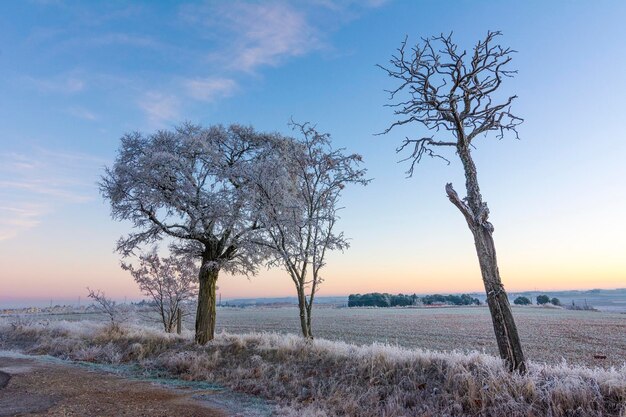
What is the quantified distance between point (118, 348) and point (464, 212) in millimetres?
16329

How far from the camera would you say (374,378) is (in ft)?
36.4

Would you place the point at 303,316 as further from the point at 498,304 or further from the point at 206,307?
the point at 498,304

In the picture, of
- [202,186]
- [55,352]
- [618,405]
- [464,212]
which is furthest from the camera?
[55,352]

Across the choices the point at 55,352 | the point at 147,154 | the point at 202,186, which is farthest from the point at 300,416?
the point at 55,352

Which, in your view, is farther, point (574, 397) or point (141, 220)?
point (141, 220)

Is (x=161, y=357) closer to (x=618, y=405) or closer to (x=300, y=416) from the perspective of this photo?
(x=300, y=416)

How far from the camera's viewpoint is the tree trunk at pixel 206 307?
1830 centimetres

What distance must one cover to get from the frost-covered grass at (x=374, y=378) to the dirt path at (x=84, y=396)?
6.67 ft

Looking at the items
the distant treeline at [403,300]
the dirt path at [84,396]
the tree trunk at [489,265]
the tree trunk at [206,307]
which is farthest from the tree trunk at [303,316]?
the distant treeline at [403,300]

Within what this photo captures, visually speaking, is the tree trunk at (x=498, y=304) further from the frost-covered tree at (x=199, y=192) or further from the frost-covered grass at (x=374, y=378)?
the frost-covered tree at (x=199, y=192)

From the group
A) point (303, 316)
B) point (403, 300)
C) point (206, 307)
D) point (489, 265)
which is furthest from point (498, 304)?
point (403, 300)

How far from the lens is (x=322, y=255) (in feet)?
59.7

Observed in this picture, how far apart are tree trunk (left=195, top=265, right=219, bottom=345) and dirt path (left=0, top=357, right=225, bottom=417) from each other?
4794 millimetres

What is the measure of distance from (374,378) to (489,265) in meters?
4.30
